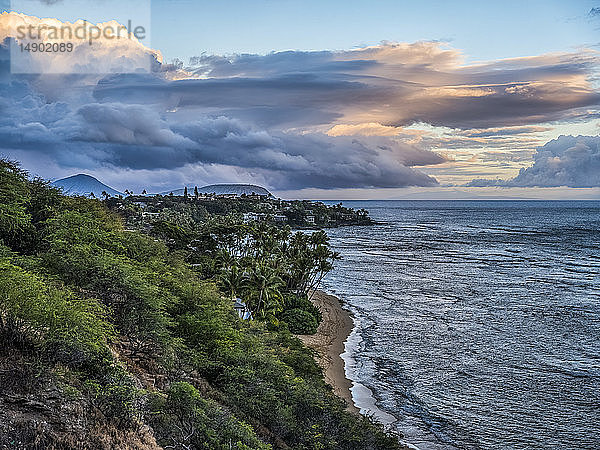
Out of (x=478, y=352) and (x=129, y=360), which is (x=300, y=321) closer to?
(x=478, y=352)

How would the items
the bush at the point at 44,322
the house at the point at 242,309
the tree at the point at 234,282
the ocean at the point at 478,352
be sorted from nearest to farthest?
the bush at the point at 44,322 → the ocean at the point at 478,352 → the house at the point at 242,309 → the tree at the point at 234,282

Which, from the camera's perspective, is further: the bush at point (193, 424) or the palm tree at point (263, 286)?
the palm tree at point (263, 286)

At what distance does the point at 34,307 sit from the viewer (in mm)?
15188

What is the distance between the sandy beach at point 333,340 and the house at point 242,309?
5857mm

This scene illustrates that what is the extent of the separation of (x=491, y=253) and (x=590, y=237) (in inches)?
2205

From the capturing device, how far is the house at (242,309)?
40562mm

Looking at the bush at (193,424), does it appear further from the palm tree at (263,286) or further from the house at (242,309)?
the palm tree at (263,286)

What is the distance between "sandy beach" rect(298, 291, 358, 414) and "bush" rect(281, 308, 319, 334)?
736 mm

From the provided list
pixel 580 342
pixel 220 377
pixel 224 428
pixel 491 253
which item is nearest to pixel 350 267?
pixel 491 253

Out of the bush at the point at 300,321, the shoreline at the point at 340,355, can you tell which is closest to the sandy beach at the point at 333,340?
the shoreline at the point at 340,355

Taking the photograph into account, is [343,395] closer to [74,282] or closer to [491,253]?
[74,282]

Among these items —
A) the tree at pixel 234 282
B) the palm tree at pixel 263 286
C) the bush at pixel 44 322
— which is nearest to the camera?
the bush at pixel 44 322

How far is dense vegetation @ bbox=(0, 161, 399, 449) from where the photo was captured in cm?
1367

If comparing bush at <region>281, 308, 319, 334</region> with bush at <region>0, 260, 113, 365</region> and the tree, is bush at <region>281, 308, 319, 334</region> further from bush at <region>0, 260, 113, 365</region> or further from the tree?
bush at <region>0, 260, 113, 365</region>
